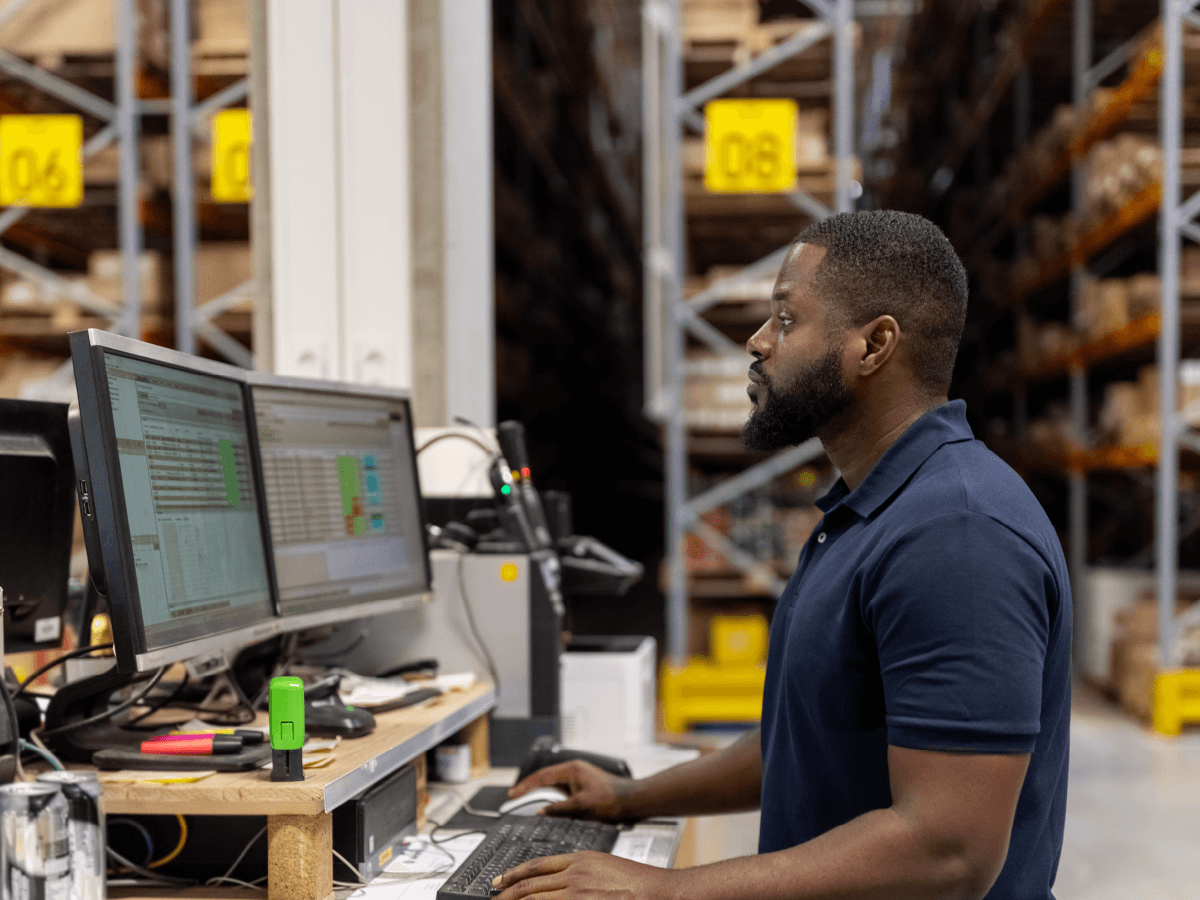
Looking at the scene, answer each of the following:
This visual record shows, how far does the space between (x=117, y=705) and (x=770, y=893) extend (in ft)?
3.73

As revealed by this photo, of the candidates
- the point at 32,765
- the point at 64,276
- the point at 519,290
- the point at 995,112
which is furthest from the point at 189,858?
the point at 995,112

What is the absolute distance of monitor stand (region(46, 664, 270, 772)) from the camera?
1.45m

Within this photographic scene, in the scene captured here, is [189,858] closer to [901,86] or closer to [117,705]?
[117,705]

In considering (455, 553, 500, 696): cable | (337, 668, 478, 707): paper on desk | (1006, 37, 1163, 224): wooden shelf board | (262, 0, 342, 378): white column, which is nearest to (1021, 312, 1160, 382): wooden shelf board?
(1006, 37, 1163, 224): wooden shelf board

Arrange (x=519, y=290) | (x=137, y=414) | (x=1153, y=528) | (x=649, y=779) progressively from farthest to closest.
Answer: (x=519, y=290)
(x=1153, y=528)
(x=649, y=779)
(x=137, y=414)

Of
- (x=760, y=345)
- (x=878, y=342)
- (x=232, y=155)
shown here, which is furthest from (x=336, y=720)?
(x=232, y=155)

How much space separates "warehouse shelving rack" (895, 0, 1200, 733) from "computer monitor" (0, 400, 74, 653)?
16.7 feet

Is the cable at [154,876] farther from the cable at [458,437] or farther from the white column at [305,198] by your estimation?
the white column at [305,198]

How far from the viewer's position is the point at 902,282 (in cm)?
130

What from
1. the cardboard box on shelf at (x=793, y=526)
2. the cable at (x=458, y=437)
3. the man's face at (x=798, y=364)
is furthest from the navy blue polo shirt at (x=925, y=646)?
the cardboard box on shelf at (x=793, y=526)

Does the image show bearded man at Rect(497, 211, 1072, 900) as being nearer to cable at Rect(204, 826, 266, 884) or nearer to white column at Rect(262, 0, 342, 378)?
cable at Rect(204, 826, 266, 884)

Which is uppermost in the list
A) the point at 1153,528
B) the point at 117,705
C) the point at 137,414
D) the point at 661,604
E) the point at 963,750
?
the point at 137,414

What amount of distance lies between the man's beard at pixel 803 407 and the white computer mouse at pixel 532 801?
0.73m

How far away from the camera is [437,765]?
6.80 ft
